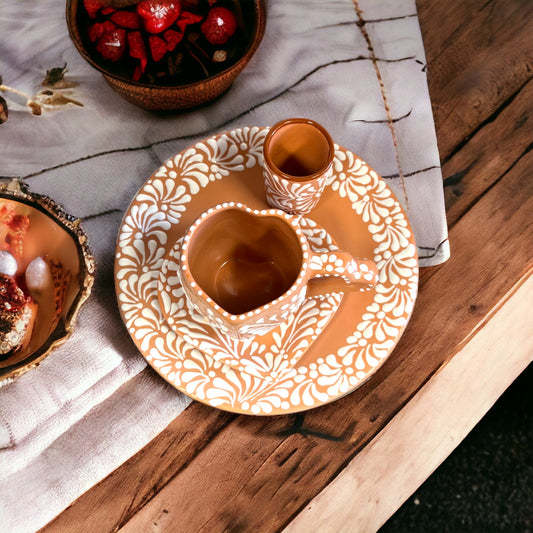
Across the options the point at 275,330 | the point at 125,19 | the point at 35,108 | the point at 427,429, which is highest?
the point at 125,19


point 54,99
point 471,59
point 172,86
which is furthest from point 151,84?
point 471,59

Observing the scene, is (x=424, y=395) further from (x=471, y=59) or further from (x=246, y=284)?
(x=471, y=59)

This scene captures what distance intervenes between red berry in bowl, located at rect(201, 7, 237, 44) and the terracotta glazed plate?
0.41 ft

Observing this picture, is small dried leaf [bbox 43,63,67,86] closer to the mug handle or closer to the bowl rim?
the bowl rim

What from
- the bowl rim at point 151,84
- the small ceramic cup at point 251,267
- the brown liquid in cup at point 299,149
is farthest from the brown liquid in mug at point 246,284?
the bowl rim at point 151,84

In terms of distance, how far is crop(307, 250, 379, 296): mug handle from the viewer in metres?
0.48

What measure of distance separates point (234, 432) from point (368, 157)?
387mm

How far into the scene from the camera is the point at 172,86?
62 centimetres

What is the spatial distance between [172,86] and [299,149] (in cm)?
17

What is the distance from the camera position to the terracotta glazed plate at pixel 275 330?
557 millimetres

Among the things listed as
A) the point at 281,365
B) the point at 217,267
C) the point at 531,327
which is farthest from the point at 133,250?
the point at 531,327

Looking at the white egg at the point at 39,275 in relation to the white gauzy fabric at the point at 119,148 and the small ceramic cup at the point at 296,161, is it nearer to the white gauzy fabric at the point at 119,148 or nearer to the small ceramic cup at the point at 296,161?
the white gauzy fabric at the point at 119,148

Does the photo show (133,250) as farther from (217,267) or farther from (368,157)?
(368,157)

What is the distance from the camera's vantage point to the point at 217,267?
0.59m
